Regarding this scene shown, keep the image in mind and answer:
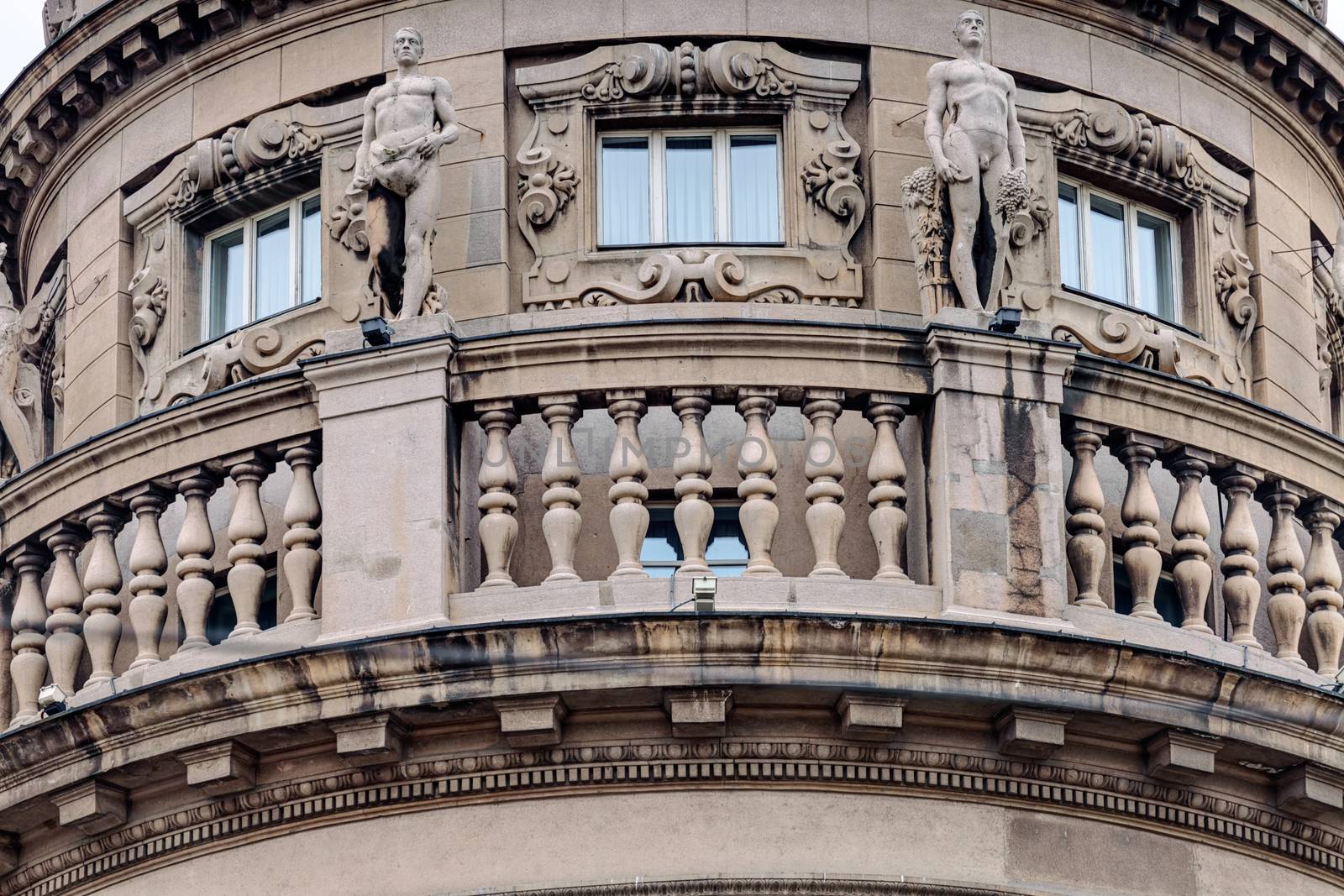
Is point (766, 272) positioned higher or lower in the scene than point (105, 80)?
lower

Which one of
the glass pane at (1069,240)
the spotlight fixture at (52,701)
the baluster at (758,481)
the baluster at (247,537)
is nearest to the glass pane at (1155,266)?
the glass pane at (1069,240)

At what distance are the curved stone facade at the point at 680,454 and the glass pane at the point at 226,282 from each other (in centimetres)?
5

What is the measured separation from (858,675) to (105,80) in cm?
911

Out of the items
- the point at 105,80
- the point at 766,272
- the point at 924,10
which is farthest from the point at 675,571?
the point at 105,80

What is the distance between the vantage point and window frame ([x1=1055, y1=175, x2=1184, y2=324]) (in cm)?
2745

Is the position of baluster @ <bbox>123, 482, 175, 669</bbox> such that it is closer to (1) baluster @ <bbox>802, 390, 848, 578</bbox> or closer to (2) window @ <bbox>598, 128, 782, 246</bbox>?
(2) window @ <bbox>598, 128, 782, 246</bbox>

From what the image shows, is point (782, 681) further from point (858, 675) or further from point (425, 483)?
point (425, 483)

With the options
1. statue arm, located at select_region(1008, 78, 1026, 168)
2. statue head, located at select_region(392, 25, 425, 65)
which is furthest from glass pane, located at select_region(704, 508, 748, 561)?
statue head, located at select_region(392, 25, 425, 65)

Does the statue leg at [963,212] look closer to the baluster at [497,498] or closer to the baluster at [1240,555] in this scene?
the baluster at [1240,555]

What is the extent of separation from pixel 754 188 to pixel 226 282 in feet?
13.6

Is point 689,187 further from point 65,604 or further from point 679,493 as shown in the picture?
point 65,604

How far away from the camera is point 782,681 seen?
A: 75.7 ft

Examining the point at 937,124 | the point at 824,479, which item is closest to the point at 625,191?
the point at 937,124

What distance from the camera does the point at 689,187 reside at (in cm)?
2708
